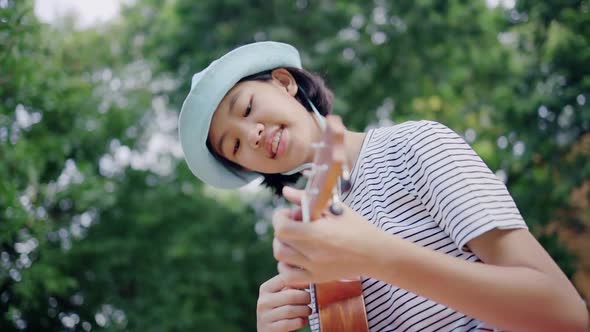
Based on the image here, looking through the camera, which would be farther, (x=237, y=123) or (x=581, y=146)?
(x=581, y=146)

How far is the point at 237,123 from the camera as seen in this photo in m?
1.56

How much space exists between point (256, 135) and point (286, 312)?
1.50 ft

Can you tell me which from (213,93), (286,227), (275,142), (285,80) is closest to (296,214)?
(286,227)

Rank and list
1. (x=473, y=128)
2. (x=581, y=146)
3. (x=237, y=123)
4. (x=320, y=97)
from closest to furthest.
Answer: (x=237, y=123), (x=320, y=97), (x=581, y=146), (x=473, y=128)

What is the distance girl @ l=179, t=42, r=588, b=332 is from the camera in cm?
98

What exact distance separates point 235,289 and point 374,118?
8.61 feet

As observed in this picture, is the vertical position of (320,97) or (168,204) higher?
(320,97)

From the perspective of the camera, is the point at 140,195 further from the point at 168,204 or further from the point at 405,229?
the point at 405,229

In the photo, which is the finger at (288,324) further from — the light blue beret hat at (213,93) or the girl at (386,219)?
the light blue beret hat at (213,93)

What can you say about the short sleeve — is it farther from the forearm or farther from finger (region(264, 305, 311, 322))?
finger (region(264, 305, 311, 322))

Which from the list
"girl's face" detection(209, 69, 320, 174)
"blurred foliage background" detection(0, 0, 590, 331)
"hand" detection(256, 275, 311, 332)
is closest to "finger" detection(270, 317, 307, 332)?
"hand" detection(256, 275, 311, 332)

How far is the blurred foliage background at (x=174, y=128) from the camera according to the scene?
502 cm

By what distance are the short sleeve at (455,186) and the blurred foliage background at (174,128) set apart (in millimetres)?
3814

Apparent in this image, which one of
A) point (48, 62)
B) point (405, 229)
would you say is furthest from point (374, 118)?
point (405, 229)
